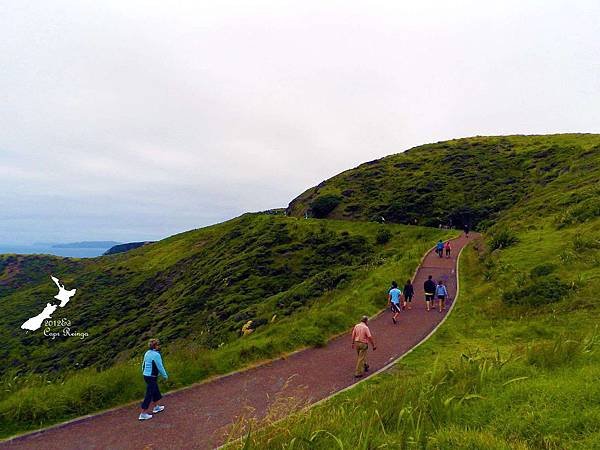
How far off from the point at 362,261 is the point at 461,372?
1160 inches

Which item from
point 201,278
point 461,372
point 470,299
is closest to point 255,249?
point 201,278

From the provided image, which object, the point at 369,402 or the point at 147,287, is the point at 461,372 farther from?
the point at 147,287

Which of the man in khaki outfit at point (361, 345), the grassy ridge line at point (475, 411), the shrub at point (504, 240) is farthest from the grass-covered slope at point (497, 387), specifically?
the shrub at point (504, 240)

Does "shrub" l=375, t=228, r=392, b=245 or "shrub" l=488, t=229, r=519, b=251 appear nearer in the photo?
"shrub" l=488, t=229, r=519, b=251

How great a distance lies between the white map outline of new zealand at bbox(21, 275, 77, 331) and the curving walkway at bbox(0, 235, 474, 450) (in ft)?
183

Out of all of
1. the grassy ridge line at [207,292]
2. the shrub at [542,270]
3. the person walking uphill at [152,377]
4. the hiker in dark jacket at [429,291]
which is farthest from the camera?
the grassy ridge line at [207,292]

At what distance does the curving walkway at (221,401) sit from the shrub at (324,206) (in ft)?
156

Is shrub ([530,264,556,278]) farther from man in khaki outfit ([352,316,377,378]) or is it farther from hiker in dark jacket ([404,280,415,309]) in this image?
man in khaki outfit ([352,316,377,378])

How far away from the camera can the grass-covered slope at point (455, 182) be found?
2042 inches

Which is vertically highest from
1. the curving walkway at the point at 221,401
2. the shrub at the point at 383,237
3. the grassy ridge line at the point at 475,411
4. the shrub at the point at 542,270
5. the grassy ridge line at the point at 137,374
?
the shrub at the point at 383,237

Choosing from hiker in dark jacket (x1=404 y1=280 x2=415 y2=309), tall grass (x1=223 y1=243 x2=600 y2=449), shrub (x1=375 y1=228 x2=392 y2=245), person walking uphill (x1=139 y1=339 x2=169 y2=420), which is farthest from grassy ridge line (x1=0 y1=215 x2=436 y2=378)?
tall grass (x1=223 y1=243 x2=600 y2=449)

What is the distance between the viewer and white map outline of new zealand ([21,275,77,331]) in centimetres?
5447

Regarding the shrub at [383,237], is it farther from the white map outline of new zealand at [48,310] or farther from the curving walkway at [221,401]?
the white map outline of new zealand at [48,310]

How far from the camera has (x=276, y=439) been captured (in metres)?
5.29
